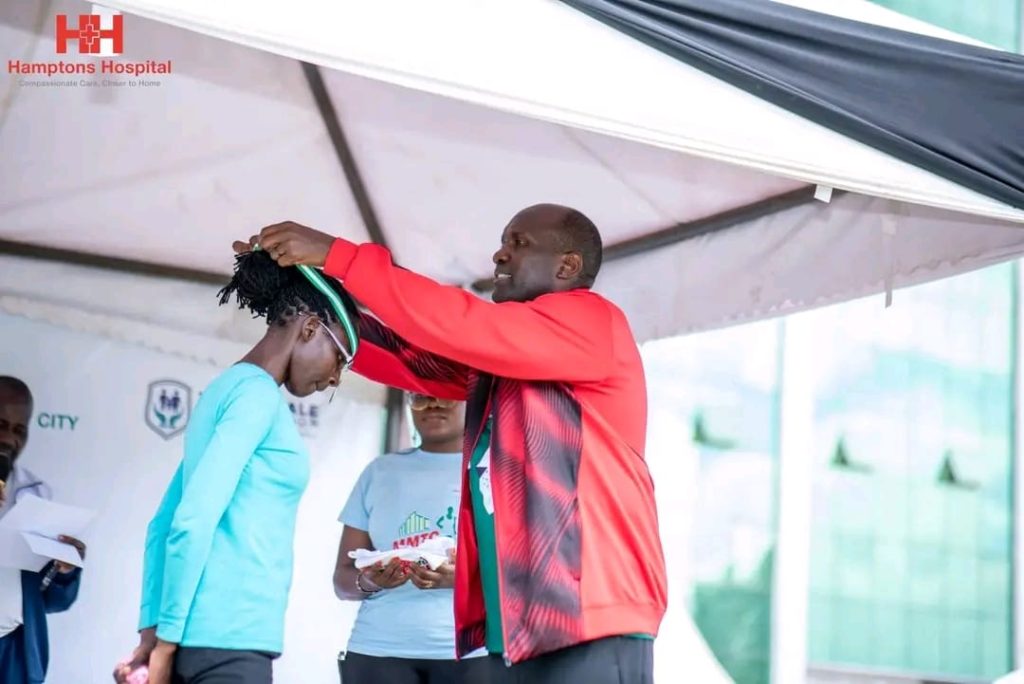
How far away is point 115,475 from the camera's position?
504cm

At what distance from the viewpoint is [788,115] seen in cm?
303

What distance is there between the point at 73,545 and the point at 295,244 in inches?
99.4

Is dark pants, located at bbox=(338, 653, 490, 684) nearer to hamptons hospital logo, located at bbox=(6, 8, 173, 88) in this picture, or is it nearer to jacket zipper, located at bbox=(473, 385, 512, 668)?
jacket zipper, located at bbox=(473, 385, 512, 668)

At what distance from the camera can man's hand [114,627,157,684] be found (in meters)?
2.87

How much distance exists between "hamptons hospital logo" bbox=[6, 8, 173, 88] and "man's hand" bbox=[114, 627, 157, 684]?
210 centimetres

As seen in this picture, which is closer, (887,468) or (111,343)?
(111,343)

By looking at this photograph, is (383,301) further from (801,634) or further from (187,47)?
(801,634)

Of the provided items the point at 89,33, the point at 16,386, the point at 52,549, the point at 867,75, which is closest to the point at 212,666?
the point at 52,549

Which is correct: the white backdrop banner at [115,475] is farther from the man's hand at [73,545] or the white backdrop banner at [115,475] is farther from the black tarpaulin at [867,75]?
the black tarpaulin at [867,75]

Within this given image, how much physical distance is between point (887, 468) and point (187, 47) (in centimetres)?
600

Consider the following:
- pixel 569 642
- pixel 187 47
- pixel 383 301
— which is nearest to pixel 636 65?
pixel 383 301

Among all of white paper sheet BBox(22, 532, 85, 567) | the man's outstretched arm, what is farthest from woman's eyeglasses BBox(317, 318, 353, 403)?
white paper sheet BBox(22, 532, 85, 567)

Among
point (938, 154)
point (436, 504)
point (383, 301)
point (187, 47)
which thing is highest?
point (187, 47)

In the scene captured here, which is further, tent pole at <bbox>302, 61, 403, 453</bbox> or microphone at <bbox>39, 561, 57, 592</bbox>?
microphone at <bbox>39, 561, 57, 592</bbox>
